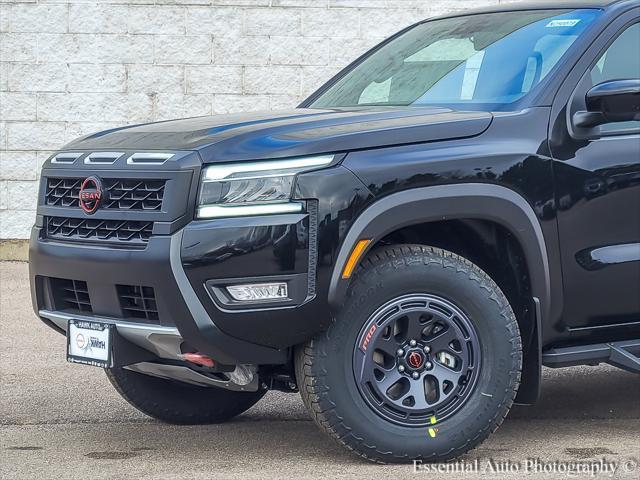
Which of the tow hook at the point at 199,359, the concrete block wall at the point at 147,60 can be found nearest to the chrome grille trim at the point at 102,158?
the tow hook at the point at 199,359

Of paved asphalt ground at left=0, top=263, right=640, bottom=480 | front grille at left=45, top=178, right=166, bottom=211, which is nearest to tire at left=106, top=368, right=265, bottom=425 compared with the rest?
paved asphalt ground at left=0, top=263, right=640, bottom=480

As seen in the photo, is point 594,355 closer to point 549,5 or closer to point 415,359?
point 415,359

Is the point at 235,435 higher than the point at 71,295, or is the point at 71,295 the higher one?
the point at 71,295

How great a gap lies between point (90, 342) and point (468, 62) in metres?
2.06

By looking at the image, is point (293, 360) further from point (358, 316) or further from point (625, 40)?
point (625, 40)

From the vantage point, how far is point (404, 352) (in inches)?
190

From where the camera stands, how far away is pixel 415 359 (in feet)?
15.9

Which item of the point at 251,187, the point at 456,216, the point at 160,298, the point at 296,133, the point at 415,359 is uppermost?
the point at 296,133

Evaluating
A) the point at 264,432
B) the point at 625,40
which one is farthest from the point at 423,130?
the point at 264,432

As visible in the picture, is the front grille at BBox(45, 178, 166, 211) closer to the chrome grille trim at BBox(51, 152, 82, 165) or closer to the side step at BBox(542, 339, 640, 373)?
the chrome grille trim at BBox(51, 152, 82, 165)

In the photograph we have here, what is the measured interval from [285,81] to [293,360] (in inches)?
238

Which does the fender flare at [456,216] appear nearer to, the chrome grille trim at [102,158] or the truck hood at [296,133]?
the truck hood at [296,133]

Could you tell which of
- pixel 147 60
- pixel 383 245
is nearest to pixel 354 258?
pixel 383 245

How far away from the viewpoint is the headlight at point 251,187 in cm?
461
